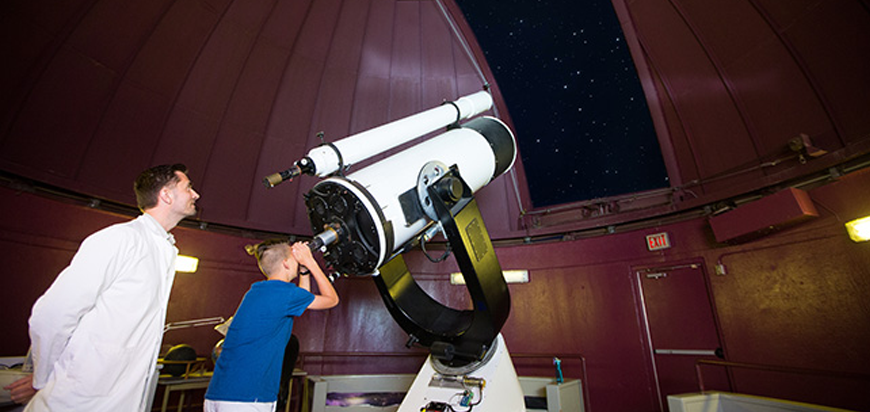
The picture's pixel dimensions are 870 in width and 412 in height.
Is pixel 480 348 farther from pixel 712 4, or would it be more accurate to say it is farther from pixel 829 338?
pixel 712 4

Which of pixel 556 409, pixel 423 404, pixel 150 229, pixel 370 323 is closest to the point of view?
pixel 150 229

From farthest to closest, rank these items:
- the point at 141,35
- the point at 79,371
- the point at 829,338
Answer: the point at 141,35
the point at 829,338
the point at 79,371

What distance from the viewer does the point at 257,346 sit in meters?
2.10

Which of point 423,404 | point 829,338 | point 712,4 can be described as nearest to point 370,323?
point 423,404

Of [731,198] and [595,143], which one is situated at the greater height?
[595,143]

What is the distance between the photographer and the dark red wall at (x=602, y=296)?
3.52 m

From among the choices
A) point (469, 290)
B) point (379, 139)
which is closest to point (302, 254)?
point (379, 139)

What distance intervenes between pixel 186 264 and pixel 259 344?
3.31 meters

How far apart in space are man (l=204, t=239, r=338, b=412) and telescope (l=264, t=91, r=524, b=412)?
0.33 m

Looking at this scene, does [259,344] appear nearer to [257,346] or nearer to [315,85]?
[257,346]

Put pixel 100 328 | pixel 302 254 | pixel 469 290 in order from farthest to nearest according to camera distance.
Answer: pixel 469 290 → pixel 302 254 → pixel 100 328

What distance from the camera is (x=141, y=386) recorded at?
161cm

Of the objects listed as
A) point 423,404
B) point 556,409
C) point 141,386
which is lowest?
point 556,409

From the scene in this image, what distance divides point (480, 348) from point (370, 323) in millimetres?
3832
